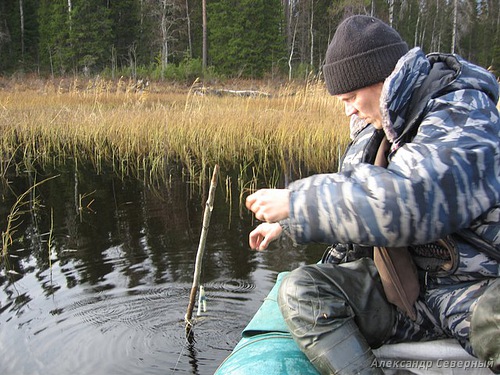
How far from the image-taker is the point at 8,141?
7676 millimetres

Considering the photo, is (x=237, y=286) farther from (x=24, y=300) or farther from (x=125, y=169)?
(x=125, y=169)

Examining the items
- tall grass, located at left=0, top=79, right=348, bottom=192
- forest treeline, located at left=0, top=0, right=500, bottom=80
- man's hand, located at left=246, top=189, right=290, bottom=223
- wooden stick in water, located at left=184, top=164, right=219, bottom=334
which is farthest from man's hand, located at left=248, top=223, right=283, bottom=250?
forest treeline, located at left=0, top=0, right=500, bottom=80

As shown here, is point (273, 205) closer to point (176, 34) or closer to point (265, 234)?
point (265, 234)

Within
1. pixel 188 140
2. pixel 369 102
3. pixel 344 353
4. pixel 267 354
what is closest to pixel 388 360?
pixel 344 353

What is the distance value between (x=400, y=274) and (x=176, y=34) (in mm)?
33628

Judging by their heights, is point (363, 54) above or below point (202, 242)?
above

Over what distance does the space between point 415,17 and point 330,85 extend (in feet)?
126

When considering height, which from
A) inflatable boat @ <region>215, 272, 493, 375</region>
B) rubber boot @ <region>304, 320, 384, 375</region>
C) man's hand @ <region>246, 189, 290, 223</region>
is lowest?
inflatable boat @ <region>215, 272, 493, 375</region>

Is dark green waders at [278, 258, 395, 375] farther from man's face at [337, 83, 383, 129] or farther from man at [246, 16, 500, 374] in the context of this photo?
man's face at [337, 83, 383, 129]

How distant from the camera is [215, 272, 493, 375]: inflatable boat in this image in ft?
5.79

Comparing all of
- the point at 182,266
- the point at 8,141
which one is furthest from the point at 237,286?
the point at 8,141

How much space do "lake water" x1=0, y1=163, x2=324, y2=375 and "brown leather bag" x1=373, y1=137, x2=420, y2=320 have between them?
1.40 meters

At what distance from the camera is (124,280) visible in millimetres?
3902

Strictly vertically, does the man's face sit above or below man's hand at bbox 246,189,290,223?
above
